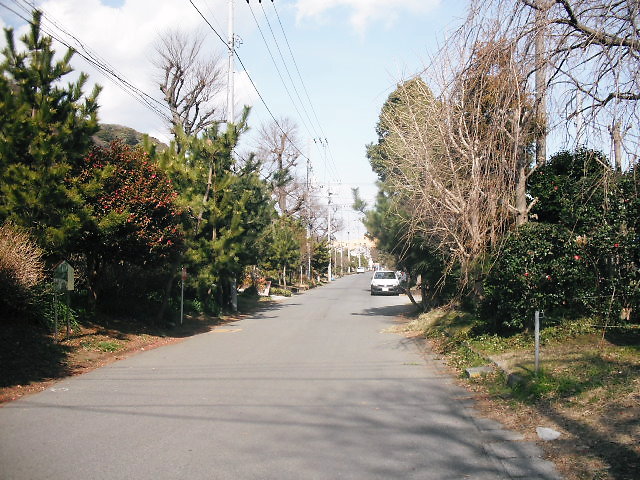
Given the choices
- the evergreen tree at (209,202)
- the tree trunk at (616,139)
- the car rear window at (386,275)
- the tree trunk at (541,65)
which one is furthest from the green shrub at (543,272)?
the car rear window at (386,275)

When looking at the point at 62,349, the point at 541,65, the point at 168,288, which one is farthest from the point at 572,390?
the point at 168,288

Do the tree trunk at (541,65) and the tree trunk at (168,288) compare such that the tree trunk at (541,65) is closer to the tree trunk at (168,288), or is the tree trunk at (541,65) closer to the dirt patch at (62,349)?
the dirt patch at (62,349)

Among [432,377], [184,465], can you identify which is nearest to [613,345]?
[432,377]

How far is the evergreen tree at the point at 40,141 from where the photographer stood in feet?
41.5

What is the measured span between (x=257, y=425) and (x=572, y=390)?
4.15 meters

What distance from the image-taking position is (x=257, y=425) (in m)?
→ 7.12

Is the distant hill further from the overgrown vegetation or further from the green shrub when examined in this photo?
the green shrub

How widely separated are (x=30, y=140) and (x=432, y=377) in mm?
10001

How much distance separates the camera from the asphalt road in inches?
218

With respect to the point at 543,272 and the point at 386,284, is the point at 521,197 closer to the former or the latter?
the point at 543,272

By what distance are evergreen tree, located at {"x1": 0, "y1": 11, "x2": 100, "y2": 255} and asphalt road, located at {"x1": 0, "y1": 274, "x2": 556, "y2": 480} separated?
12.1 feet

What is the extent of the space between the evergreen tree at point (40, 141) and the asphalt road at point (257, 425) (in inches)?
145

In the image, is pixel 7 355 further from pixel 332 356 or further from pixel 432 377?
pixel 432 377

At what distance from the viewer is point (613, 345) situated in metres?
9.99
